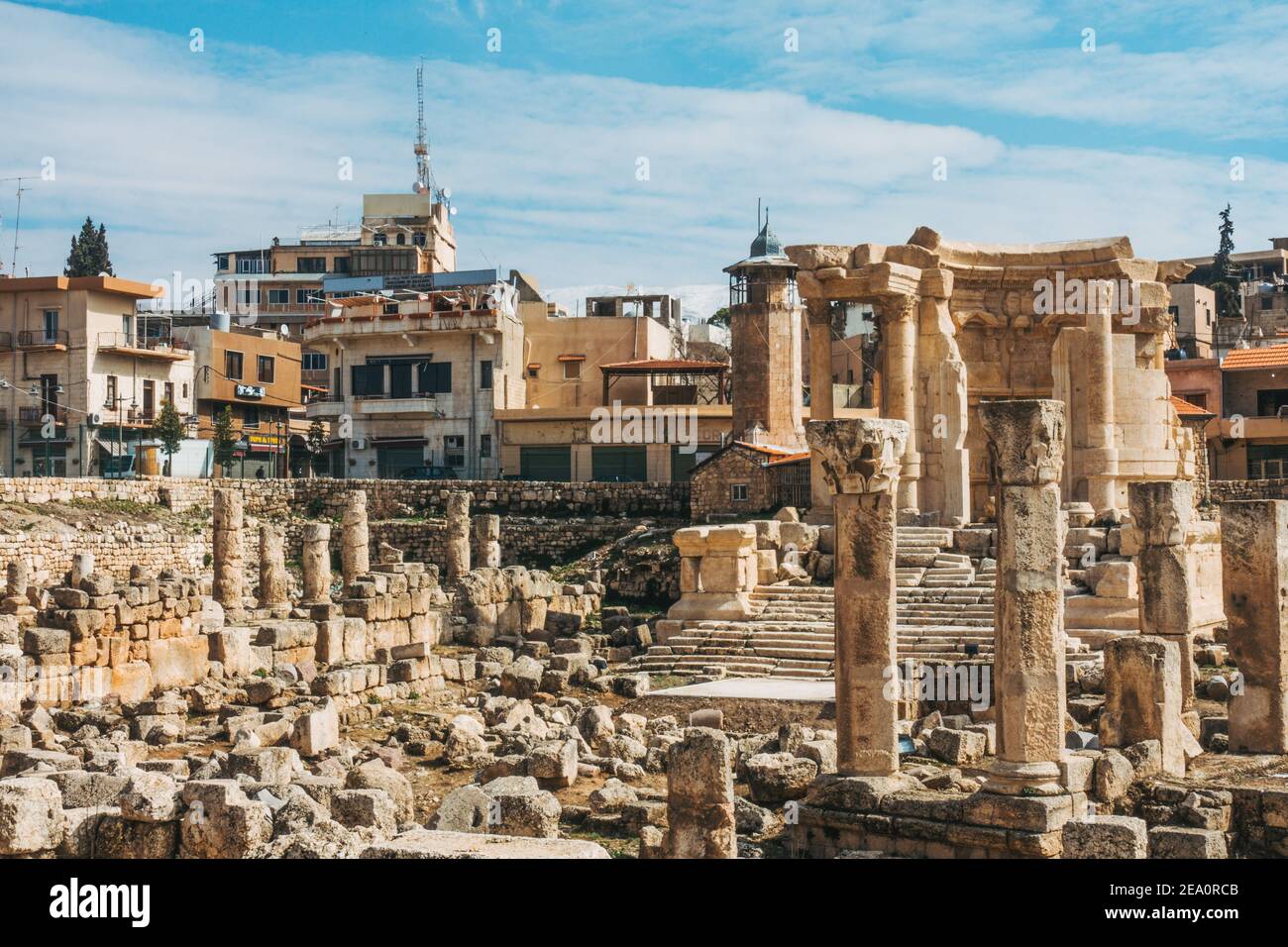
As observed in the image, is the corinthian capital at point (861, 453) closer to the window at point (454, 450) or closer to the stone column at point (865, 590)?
the stone column at point (865, 590)

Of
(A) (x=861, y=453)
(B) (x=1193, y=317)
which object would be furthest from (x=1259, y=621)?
(B) (x=1193, y=317)

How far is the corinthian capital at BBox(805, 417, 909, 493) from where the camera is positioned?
12.6m

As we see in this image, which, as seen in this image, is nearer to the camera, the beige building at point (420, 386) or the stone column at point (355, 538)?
the stone column at point (355, 538)

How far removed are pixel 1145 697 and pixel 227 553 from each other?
673 inches

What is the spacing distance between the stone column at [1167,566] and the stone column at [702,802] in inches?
310

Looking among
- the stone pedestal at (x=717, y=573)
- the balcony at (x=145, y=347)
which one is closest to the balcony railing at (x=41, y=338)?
the balcony at (x=145, y=347)

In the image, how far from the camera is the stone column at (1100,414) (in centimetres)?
2700

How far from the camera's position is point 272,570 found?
27391mm

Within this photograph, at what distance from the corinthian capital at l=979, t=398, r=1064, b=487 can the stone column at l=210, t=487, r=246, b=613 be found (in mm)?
17296

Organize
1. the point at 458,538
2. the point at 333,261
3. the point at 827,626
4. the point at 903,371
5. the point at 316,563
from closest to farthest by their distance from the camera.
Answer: the point at 827,626
the point at 903,371
the point at 316,563
the point at 458,538
the point at 333,261

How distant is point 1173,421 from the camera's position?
29.2m

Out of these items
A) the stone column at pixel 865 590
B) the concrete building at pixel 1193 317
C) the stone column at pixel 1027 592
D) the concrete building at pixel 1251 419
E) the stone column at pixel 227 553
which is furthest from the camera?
the concrete building at pixel 1193 317

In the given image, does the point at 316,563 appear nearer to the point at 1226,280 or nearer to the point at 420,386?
the point at 420,386
